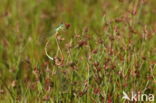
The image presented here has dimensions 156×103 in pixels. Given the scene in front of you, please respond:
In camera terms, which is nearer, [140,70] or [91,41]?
[140,70]

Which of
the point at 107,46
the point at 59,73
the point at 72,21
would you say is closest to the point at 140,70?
the point at 107,46

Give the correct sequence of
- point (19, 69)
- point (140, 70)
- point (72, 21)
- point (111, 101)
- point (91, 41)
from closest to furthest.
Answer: point (111, 101) → point (140, 70) → point (91, 41) → point (19, 69) → point (72, 21)

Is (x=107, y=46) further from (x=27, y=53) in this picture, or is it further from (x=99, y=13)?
(x=99, y=13)

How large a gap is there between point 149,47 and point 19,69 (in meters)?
1.04

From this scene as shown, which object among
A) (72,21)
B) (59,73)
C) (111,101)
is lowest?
(111,101)

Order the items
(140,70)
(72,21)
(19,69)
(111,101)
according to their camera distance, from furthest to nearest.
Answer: (72,21)
(19,69)
(140,70)
(111,101)

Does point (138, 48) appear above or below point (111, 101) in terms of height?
above

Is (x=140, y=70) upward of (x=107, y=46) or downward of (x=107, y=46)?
downward

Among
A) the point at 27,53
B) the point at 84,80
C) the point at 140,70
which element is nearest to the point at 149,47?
the point at 140,70

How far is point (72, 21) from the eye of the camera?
3.97m

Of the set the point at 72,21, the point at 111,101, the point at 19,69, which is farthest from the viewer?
the point at 72,21

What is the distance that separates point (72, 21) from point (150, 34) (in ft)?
3.57

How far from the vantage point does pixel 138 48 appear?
312 centimetres

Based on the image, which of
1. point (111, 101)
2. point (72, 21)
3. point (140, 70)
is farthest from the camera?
point (72, 21)
